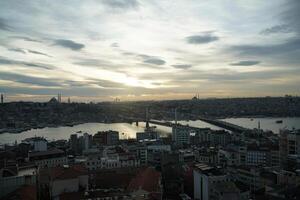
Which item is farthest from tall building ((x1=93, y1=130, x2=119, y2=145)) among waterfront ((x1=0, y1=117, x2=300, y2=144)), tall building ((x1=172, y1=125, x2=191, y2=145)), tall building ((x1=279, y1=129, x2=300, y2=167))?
tall building ((x1=279, y1=129, x2=300, y2=167))

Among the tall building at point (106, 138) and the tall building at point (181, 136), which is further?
the tall building at point (181, 136)

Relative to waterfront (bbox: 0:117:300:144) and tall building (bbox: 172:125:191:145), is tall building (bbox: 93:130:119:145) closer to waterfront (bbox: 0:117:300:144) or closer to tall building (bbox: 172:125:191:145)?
tall building (bbox: 172:125:191:145)

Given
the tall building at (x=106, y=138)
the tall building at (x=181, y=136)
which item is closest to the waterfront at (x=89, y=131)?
the tall building at (x=106, y=138)

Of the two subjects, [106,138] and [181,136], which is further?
[181,136]

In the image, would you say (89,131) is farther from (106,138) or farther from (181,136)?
(181,136)

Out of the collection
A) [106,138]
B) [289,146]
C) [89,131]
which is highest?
[289,146]

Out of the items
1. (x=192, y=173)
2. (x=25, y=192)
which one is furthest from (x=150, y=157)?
(x=25, y=192)

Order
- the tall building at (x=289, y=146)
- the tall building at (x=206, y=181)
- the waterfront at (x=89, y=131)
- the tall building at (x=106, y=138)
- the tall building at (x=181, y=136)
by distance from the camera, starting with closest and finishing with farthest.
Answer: the tall building at (x=206, y=181) → the tall building at (x=289, y=146) → the tall building at (x=106, y=138) → the tall building at (x=181, y=136) → the waterfront at (x=89, y=131)

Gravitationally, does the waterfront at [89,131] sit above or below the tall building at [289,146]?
below

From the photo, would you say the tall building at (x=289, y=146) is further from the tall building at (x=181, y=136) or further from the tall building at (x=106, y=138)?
the tall building at (x=106, y=138)

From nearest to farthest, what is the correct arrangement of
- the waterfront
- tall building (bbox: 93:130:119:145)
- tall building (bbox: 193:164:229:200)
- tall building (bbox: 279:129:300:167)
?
1. tall building (bbox: 193:164:229:200)
2. tall building (bbox: 279:129:300:167)
3. tall building (bbox: 93:130:119:145)
4. the waterfront

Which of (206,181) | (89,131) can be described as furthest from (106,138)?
(206,181)
